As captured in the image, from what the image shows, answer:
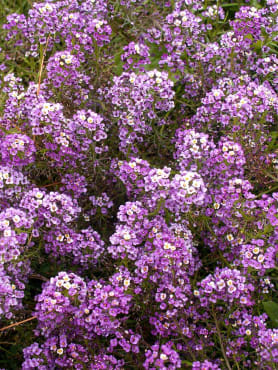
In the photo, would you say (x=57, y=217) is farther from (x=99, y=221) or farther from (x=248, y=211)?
(x=248, y=211)

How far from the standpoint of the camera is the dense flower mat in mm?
3031

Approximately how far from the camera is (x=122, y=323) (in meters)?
3.29

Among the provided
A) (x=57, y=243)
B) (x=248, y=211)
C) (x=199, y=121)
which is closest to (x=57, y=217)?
(x=57, y=243)

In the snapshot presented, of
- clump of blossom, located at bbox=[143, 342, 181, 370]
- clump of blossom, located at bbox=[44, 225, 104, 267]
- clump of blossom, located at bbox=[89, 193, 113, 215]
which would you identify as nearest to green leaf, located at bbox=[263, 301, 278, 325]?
clump of blossom, located at bbox=[143, 342, 181, 370]

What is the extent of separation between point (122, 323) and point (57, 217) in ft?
2.78

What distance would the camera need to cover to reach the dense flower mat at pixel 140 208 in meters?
3.03

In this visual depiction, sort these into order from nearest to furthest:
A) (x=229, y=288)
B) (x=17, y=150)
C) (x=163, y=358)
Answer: (x=163, y=358) < (x=229, y=288) < (x=17, y=150)

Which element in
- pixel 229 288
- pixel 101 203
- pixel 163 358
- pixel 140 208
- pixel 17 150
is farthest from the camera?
pixel 101 203

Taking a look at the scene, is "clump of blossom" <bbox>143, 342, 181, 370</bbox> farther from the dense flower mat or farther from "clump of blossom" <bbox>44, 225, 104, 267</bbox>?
"clump of blossom" <bbox>44, 225, 104, 267</bbox>

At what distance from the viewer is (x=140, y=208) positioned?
10.7ft

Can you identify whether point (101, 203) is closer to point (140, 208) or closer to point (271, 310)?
point (140, 208)

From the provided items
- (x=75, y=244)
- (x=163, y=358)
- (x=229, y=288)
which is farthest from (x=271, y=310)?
(x=75, y=244)

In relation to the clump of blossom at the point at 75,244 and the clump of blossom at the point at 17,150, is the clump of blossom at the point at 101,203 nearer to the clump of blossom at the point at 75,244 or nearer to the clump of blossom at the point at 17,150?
the clump of blossom at the point at 75,244

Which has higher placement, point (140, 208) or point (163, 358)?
point (140, 208)
